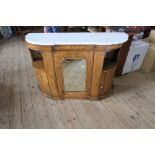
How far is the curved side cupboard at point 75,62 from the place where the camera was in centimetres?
179

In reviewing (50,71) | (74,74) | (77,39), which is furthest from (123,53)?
(50,71)

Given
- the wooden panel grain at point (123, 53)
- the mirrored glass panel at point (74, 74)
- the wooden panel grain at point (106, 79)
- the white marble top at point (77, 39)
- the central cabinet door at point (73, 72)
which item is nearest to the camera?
the white marble top at point (77, 39)

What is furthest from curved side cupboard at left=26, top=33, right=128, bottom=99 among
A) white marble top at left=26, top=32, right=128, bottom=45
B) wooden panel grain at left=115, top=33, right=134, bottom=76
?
wooden panel grain at left=115, top=33, right=134, bottom=76

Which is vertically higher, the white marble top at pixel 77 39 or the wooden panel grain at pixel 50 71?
the white marble top at pixel 77 39

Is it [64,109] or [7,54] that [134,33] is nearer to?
[64,109]

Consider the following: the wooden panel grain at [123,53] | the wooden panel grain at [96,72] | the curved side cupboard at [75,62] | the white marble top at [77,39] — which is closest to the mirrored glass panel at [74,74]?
the curved side cupboard at [75,62]

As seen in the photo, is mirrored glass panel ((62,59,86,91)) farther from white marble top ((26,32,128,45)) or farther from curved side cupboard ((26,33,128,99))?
white marble top ((26,32,128,45))

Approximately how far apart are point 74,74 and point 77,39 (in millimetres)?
517

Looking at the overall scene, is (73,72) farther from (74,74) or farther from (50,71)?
(50,71)

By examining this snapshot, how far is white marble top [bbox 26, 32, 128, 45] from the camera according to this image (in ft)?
5.77

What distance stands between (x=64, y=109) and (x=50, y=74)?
0.55 m

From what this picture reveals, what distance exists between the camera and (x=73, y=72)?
2117 mm

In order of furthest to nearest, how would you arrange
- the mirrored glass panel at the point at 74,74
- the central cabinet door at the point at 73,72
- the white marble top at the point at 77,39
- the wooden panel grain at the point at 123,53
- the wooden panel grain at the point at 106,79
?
the wooden panel grain at the point at 123,53 → the wooden panel grain at the point at 106,79 → the mirrored glass panel at the point at 74,74 → the central cabinet door at the point at 73,72 → the white marble top at the point at 77,39

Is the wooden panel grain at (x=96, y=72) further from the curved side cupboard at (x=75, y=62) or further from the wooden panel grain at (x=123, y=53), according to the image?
the wooden panel grain at (x=123, y=53)
